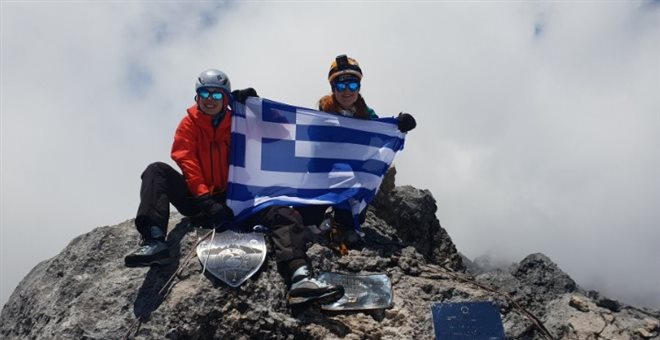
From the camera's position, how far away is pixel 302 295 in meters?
5.96

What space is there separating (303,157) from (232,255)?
1.94 metres

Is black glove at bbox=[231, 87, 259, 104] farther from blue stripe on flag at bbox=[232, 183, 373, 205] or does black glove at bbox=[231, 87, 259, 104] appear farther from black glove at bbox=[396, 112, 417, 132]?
black glove at bbox=[396, 112, 417, 132]

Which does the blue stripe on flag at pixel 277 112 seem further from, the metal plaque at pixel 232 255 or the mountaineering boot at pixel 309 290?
the mountaineering boot at pixel 309 290

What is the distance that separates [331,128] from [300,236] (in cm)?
211

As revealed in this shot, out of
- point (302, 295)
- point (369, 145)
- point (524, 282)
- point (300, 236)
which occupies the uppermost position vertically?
point (369, 145)

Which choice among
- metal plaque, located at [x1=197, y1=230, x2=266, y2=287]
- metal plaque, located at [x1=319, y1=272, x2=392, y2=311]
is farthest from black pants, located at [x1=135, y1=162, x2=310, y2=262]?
metal plaque, located at [x1=319, y1=272, x2=392, y2=311]

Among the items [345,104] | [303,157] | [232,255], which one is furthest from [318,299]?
[345,104]

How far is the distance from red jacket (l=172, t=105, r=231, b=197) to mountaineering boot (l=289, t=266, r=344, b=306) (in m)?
1.70

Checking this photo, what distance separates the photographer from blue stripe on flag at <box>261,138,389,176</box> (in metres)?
7.62

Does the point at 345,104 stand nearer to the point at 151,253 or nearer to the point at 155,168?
the point at 155,168

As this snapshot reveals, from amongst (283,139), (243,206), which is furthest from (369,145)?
(243,206)

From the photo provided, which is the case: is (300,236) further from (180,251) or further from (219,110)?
(219,110)

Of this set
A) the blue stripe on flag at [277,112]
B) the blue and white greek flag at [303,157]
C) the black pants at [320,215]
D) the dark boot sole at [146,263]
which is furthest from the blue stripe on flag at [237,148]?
the dark boot sole at [146,263]

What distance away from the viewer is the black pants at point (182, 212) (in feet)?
20.7
